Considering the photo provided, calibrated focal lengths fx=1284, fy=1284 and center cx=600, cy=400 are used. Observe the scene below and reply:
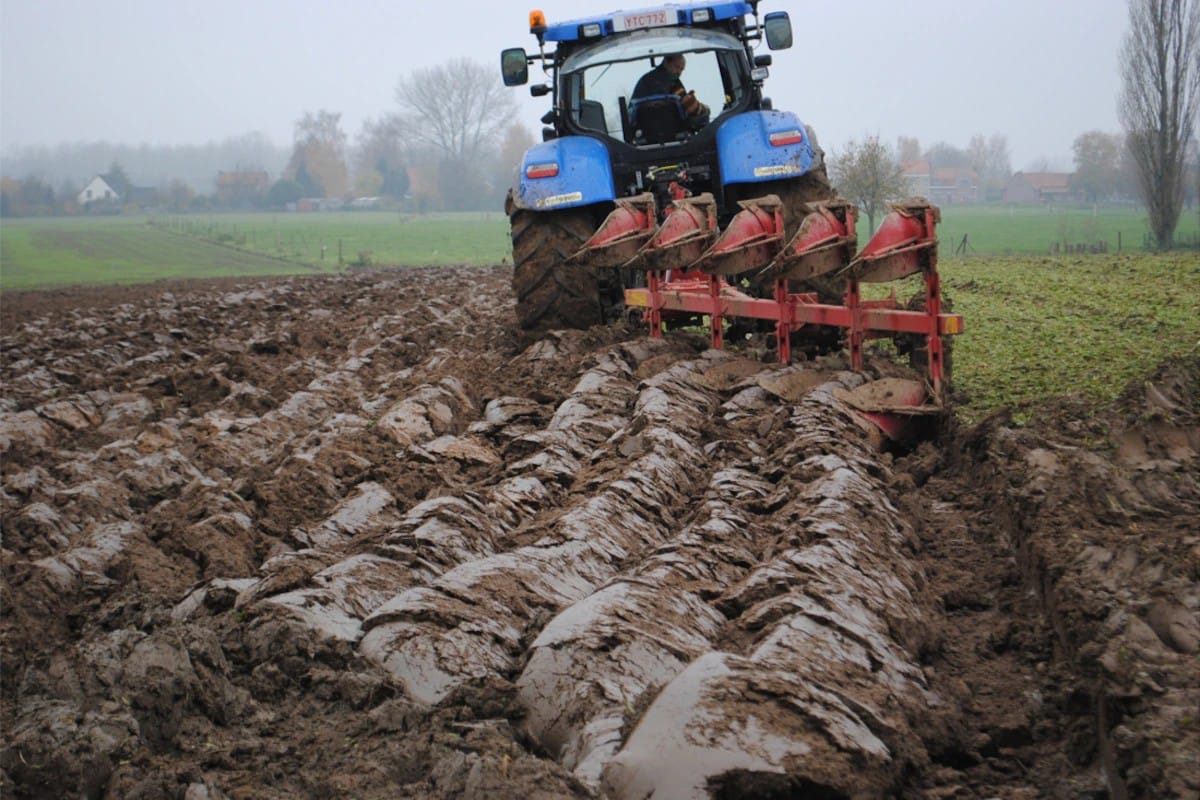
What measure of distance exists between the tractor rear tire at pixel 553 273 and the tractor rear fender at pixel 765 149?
1.00 metres

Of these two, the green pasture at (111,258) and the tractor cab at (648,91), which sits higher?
the tractor cab at (648,91)

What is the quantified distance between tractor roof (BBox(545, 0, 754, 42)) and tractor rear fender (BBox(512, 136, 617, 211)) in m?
0.94

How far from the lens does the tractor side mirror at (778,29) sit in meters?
8.47

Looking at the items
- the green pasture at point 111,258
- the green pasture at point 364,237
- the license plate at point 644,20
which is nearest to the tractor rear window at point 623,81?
the license plate at point 644,20

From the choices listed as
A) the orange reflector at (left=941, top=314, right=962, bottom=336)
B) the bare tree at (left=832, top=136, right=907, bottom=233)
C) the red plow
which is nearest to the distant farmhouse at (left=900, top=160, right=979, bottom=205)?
the bare tree at (left=832, top=136, right=907, bottom=233)

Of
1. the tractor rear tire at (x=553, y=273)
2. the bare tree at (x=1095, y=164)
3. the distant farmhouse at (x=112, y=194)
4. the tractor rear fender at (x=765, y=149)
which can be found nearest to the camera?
the tractor rear fender at (x=765, y=149)

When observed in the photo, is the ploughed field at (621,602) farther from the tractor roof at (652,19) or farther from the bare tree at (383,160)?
the bare tree at (383,160)

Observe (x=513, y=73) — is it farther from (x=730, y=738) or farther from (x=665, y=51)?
(x=730, y=738)

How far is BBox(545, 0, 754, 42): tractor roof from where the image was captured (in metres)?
8.80

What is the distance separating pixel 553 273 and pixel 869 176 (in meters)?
19.8

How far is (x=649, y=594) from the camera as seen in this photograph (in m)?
3.19

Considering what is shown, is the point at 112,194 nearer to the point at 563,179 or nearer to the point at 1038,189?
the point at 1038,189

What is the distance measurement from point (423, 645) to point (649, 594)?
570mm

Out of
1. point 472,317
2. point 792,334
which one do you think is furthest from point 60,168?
point 792,334
